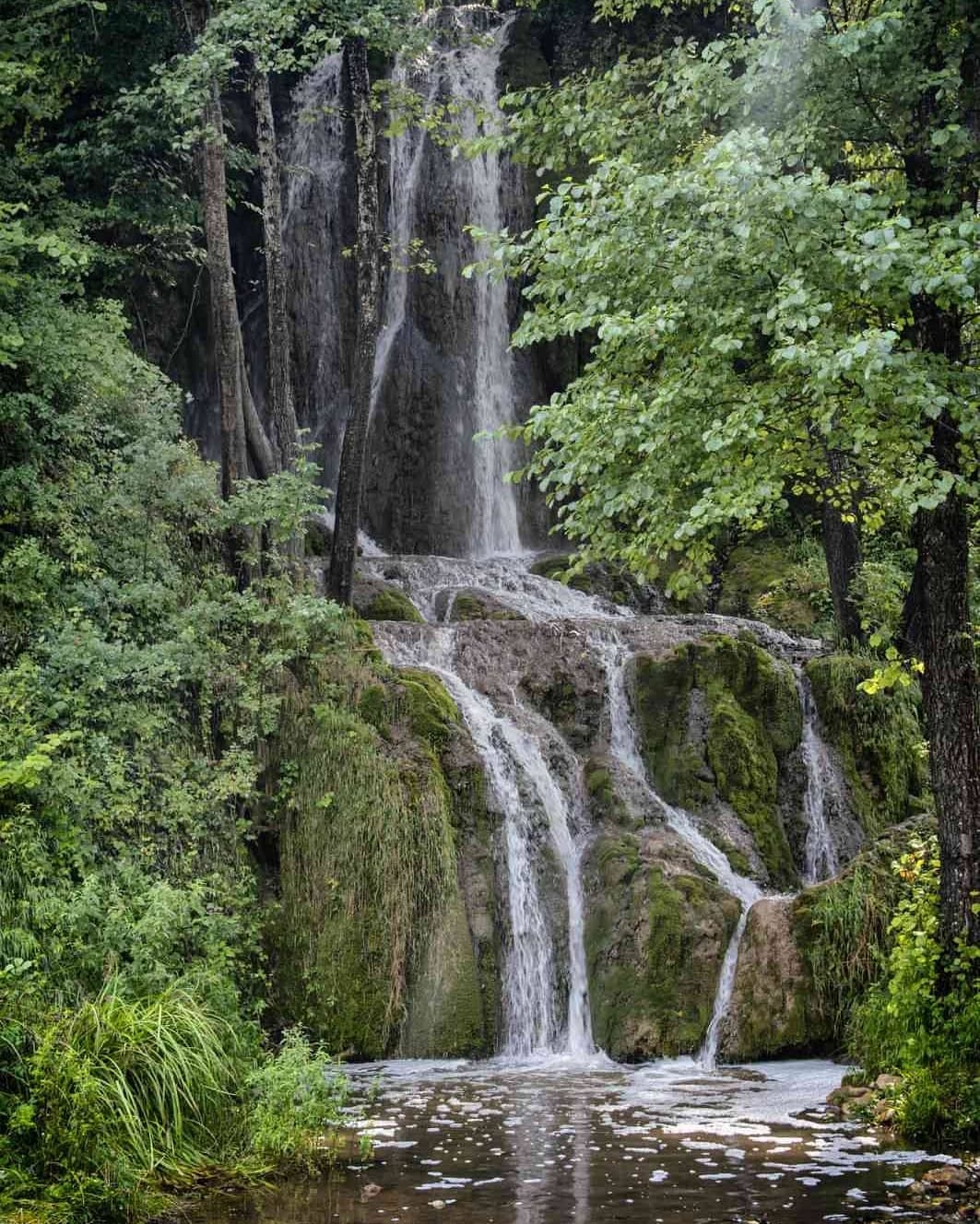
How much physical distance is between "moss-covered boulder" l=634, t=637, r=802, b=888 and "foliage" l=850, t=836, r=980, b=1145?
4.95 meters

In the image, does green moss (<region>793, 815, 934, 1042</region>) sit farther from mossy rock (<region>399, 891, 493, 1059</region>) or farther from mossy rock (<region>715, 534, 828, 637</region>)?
mossy rock (<region>715, 534, 828, 637</region>)

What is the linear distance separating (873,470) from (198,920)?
5674mm

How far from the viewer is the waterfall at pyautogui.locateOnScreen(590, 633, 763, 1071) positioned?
1021 centimetres

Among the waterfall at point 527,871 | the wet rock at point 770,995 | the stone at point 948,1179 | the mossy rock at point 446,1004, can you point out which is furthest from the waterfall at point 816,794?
the stone at point 948,1179

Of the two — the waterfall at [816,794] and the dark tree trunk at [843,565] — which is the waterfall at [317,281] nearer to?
the dark tree trunk at [843,565]

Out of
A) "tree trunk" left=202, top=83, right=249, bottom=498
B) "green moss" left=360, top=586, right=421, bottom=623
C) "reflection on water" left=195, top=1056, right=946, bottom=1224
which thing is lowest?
"reflection on water" left=195, top=1056, right=946, bottom=1224

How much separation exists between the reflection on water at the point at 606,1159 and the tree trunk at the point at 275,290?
800 centimetres

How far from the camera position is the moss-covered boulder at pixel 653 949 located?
10203 millimetres

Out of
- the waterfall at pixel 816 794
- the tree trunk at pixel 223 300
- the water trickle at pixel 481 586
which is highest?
the tree trunk at pixel 223 300

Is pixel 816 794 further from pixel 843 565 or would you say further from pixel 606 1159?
pixel 606 1159

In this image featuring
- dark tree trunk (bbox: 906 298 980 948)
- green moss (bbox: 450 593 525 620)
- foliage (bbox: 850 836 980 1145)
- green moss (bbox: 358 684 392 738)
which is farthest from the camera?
green moss (bbox: 450 593 525 620)

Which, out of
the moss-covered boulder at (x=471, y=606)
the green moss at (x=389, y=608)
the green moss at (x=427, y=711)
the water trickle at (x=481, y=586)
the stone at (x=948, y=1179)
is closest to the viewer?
the stone at (x=948, y=1179)

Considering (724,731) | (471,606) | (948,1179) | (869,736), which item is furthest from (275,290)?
(948,1179)

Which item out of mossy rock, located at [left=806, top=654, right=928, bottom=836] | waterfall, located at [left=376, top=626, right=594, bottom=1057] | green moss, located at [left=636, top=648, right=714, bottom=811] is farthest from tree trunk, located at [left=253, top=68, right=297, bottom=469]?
mossy rock, located at [left=806, top=654, right=928, bottom=836]
